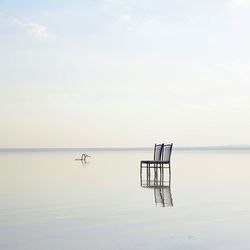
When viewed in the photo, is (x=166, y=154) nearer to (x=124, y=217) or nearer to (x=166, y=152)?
(x=166, y=152)

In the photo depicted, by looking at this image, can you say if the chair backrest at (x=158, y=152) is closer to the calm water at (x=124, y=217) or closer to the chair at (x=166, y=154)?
the chair at (x=166, y=154)

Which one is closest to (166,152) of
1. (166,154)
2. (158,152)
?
(166,154)

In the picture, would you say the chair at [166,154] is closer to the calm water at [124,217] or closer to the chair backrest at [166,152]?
the chair backrest at [166,152]

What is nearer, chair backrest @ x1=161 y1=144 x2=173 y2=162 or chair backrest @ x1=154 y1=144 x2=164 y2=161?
chair backrest @ x1=161 y1=144 x2=173 y2=162

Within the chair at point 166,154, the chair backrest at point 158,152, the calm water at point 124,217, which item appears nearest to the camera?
the calm water at point 124,217

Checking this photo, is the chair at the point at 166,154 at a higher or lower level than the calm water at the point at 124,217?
higher

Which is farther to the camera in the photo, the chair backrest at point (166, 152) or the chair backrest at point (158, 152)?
the chair backrest at point (158, 152)

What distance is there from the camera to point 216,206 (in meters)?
9.53

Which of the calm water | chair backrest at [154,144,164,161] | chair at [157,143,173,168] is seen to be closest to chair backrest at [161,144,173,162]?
chair at [157,143,173,168]

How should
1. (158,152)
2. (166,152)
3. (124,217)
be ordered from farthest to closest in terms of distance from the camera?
(158,152), (166,152), (124,217)

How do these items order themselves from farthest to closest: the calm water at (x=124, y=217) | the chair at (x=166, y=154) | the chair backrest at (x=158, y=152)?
1. the chair backrest at (x=158, y=152)
2. the chair at (x=166, y=154)
3. the calm water at (x=124, y=217)

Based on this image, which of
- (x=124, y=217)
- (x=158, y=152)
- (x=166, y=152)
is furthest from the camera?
(x=158, y=152)

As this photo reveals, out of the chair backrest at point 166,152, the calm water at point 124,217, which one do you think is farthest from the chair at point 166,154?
the calm water at point 124,217

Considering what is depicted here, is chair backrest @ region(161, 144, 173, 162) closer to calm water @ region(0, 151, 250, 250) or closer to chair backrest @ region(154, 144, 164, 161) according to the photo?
chair backrest @ region(154, 144, 164, 161)
